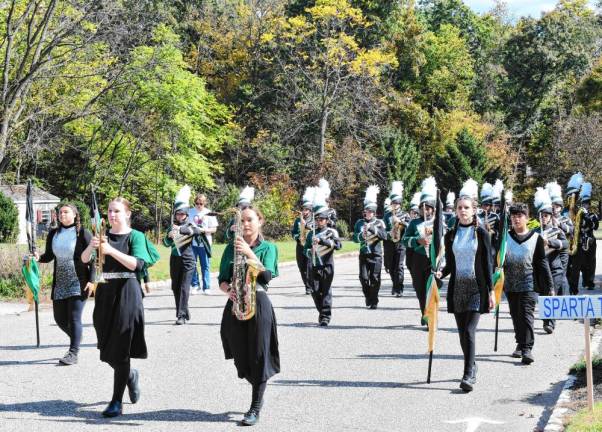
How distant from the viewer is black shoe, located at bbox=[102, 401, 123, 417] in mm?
7578

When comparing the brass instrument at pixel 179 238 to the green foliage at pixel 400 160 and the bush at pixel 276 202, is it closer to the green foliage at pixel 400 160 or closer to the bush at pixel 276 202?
the bush at pixel 276 202

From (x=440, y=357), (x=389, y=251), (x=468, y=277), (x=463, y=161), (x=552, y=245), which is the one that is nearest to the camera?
(x=468, y=277)

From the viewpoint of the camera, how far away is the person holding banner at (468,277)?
8688 mm

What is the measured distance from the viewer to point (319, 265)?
13.5 meters

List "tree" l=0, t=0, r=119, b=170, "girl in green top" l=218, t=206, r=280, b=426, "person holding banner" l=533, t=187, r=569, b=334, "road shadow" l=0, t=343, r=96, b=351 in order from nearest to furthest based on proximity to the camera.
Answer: "girl in green top" l=218, t=206, r=280, b=426 → "road shadow" l=0, t=343, r=96, b=351 → "person holding banner" l=533, t=187, r=569, b=334 → "tree" l=0, t=0, r=119, b=170

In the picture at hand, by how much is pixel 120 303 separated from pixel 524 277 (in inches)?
195

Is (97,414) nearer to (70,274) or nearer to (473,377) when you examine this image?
(70,274)

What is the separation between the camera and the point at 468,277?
883 centimetres

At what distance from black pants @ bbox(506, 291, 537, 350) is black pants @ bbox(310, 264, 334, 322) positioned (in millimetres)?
3593

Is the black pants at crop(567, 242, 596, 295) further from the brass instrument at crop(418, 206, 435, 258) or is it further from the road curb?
the road curb

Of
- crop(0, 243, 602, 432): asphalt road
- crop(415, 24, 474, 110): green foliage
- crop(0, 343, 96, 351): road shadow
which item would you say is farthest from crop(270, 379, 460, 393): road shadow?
crop(415, 24, 474, 110): green foliage

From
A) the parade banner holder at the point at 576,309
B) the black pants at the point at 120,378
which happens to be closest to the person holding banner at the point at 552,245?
the parade banner holder at the point at 576,309

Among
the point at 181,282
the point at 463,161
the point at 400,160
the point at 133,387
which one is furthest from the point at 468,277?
the point at 463,161

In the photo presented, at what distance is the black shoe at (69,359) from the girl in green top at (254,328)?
126 inches
